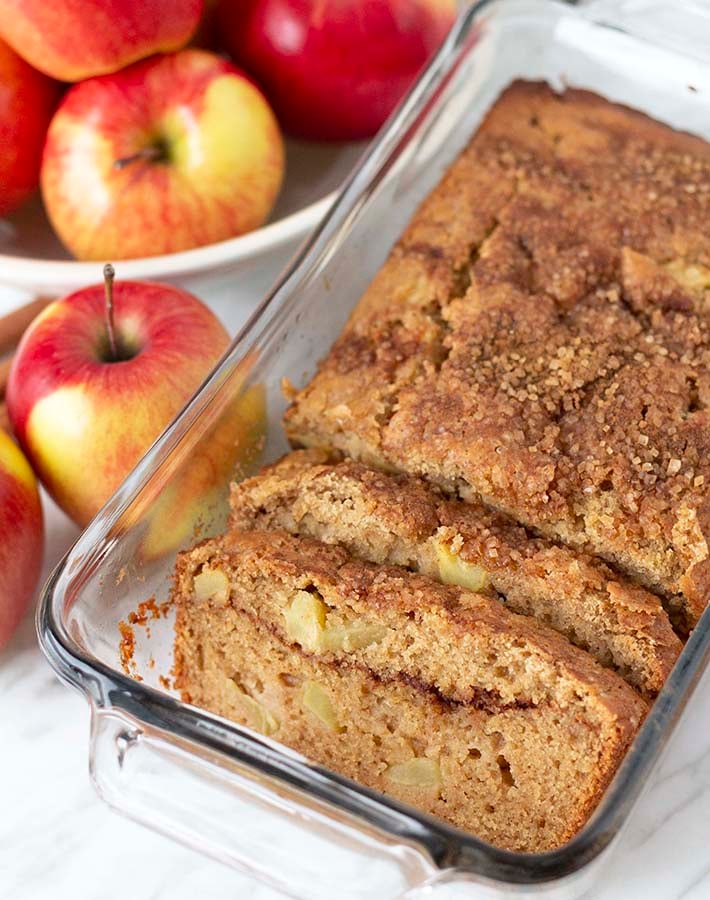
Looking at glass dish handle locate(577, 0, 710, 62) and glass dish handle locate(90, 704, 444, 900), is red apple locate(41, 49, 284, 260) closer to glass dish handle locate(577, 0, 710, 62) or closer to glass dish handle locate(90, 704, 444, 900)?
glass dish handle locate(577, 0, 710, 62)

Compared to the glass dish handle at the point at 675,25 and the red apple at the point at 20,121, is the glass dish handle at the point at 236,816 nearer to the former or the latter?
the red apple at the point at 20,121

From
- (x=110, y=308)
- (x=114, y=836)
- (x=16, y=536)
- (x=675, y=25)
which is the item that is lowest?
(x=114, y=836)

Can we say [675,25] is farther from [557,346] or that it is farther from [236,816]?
[236,816]

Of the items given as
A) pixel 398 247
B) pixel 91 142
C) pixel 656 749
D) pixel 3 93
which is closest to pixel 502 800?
pixel 656 749

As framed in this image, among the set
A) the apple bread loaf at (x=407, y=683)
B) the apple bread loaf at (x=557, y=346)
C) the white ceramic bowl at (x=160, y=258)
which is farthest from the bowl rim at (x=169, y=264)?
the apple bread loaf at (x=407, y=683)

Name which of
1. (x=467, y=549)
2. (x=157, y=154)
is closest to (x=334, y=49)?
(x=157, y=154)

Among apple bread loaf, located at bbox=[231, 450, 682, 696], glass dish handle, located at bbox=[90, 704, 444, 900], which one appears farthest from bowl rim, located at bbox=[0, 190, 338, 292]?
glass dish handle, located at bbox=[90, 704, 444, 900]

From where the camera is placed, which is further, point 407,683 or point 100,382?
point 100,382
